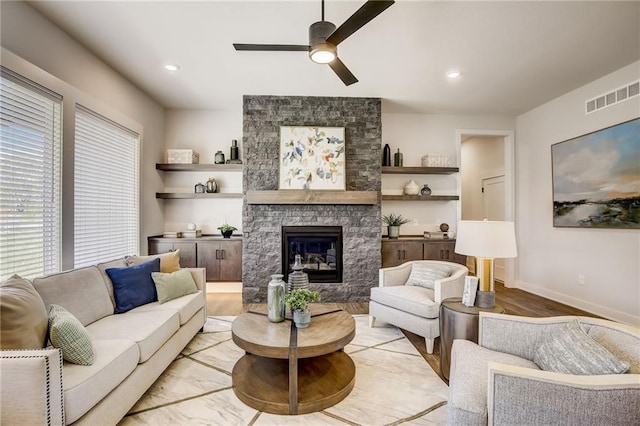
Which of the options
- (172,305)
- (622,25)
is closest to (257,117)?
(172,305)

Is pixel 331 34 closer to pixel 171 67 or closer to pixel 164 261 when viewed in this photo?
pixel 171 67

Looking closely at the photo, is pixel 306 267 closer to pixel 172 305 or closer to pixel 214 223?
pixel 214 223

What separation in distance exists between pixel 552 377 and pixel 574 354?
13.0 inches

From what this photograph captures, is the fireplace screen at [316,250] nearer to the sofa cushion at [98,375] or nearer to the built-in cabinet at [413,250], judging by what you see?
the built-in cabinet at [413,250]

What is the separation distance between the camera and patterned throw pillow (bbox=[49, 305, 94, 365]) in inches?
60.6

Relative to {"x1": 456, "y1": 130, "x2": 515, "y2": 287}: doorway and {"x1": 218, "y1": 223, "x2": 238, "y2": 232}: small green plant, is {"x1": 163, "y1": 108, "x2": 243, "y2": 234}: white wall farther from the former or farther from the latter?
{"x1": 456, "y1": 130, "x2": 515, "y2": 287}: doorway

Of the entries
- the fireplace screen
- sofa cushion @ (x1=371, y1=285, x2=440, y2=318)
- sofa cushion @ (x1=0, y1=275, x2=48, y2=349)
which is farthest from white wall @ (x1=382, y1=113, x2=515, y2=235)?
sofa cushion @ (x1=0, y1=275, x2=48, y2=349)

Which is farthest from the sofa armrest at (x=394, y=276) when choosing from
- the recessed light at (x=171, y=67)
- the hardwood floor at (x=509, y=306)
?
the recessed light at (x=171, y=67)

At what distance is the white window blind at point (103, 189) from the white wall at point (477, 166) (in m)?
5.59

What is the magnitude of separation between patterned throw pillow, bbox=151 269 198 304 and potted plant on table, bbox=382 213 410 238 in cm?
304

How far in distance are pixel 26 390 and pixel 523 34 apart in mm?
4257

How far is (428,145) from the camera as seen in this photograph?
16.7 feet

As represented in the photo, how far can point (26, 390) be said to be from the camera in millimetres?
1239

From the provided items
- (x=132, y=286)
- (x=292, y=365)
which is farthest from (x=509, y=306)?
(x=132, y=286)
